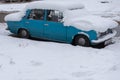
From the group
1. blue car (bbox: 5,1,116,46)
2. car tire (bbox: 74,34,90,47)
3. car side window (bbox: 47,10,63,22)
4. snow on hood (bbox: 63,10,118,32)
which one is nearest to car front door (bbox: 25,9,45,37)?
blue car (bbox: 5,1,116,46)

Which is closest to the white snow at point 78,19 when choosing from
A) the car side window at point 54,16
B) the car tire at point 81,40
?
the car side window at point 54,16

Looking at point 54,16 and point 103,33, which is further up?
point 54,16

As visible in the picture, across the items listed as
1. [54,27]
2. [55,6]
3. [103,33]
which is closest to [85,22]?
[103,33]

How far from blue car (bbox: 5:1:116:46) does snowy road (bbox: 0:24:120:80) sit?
0.74 m

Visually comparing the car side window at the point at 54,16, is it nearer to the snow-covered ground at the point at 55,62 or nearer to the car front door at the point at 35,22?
the car front door at the point at 35,22

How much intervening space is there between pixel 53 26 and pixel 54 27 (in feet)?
0.21

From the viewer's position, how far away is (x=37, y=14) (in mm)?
12398

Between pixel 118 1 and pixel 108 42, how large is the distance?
22.8 m

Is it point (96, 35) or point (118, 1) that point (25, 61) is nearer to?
point (96, 35)

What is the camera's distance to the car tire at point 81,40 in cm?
1102

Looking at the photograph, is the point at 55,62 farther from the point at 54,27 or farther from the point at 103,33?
the point at 54,27

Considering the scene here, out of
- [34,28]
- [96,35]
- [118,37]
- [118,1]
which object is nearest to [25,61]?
[96,35]

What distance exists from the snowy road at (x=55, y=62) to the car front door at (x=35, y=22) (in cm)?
121

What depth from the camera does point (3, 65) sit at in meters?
8.19
